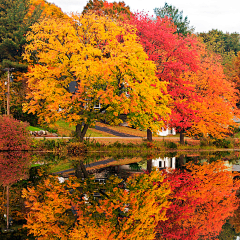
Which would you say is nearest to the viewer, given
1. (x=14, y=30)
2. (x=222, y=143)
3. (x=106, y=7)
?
(x=222, y=143)

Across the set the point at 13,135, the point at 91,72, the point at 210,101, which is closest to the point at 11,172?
the point at 91,72

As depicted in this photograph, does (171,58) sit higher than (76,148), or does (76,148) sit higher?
(171,58)

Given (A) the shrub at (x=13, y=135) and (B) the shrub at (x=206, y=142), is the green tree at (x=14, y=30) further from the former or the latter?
(B) the shrub at (x=206, y=142)

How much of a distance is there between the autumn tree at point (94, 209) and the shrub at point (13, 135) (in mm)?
16044

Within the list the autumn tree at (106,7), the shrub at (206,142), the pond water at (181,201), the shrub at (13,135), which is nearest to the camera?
the pond water at (181,201)

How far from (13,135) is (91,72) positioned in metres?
9.82

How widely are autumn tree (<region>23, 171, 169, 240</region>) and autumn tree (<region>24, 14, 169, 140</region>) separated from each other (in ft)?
44.2

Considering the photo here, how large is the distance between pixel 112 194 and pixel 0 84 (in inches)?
1414

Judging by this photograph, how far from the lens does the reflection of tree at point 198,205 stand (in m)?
8.48

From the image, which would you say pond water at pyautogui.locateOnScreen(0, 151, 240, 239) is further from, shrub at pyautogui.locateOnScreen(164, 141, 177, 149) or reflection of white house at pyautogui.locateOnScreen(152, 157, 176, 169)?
shrub at pyautogui.locateOnScreen(164, 141, 177, 149)

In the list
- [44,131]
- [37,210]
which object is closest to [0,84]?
[44,131]

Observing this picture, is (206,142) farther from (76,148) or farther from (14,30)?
(14,30)

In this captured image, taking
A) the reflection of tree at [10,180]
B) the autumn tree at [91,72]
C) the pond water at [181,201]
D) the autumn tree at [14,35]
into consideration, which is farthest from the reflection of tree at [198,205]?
the autumn tree at [14,35]

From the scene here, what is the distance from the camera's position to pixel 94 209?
33.7ft
